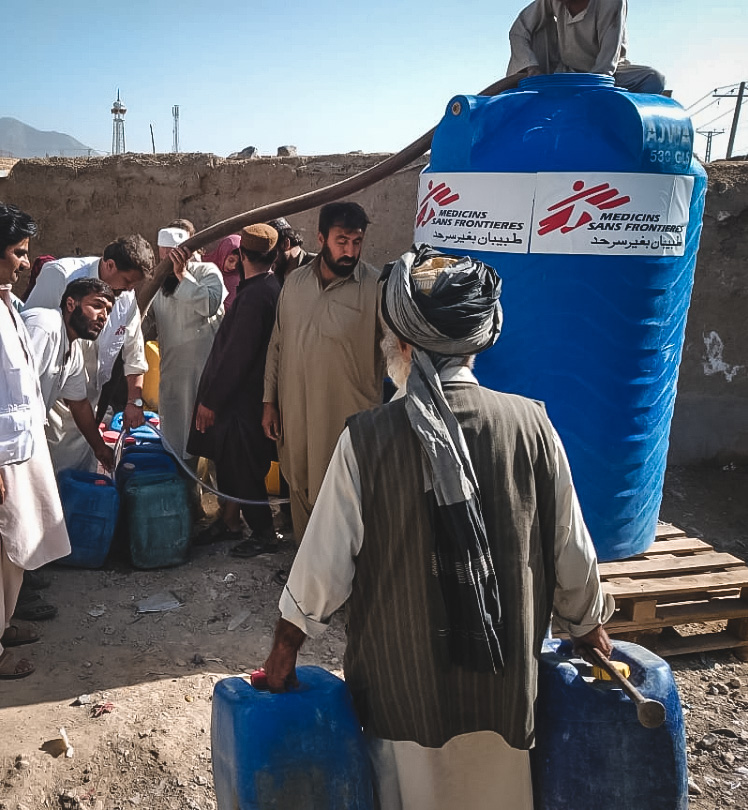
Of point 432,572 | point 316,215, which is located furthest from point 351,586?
point 316,215

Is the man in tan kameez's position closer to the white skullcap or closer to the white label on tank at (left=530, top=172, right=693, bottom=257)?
the white label on tank at (left=530, top=172, right=693, bottom=257)

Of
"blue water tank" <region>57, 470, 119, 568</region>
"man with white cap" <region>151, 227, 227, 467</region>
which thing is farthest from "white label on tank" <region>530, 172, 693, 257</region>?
"blue water tank" <region>57, 470, 119, 568</region>

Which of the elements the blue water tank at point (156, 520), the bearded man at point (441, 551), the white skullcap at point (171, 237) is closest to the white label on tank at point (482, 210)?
the bearded man at point (441, 551)

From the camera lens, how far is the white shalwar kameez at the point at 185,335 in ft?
16.4

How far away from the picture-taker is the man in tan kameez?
4020 millimetres

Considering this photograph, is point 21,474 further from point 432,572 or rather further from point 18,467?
point 432,572

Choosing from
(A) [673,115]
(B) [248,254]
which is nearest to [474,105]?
(A) [673,115]

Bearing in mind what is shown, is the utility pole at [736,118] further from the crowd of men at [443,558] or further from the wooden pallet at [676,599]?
the crowd of men at [443,558]

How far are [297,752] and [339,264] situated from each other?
8.71 ft

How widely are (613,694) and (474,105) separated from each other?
2456 mm

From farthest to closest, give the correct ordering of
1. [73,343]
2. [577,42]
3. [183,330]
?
1. [183,330]
2. [73,343]
3. [577,42]

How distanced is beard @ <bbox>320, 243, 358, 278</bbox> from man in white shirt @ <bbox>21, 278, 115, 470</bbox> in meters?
1.13

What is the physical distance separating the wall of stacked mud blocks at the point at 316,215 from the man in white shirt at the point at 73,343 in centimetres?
306

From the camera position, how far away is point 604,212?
3264mm
